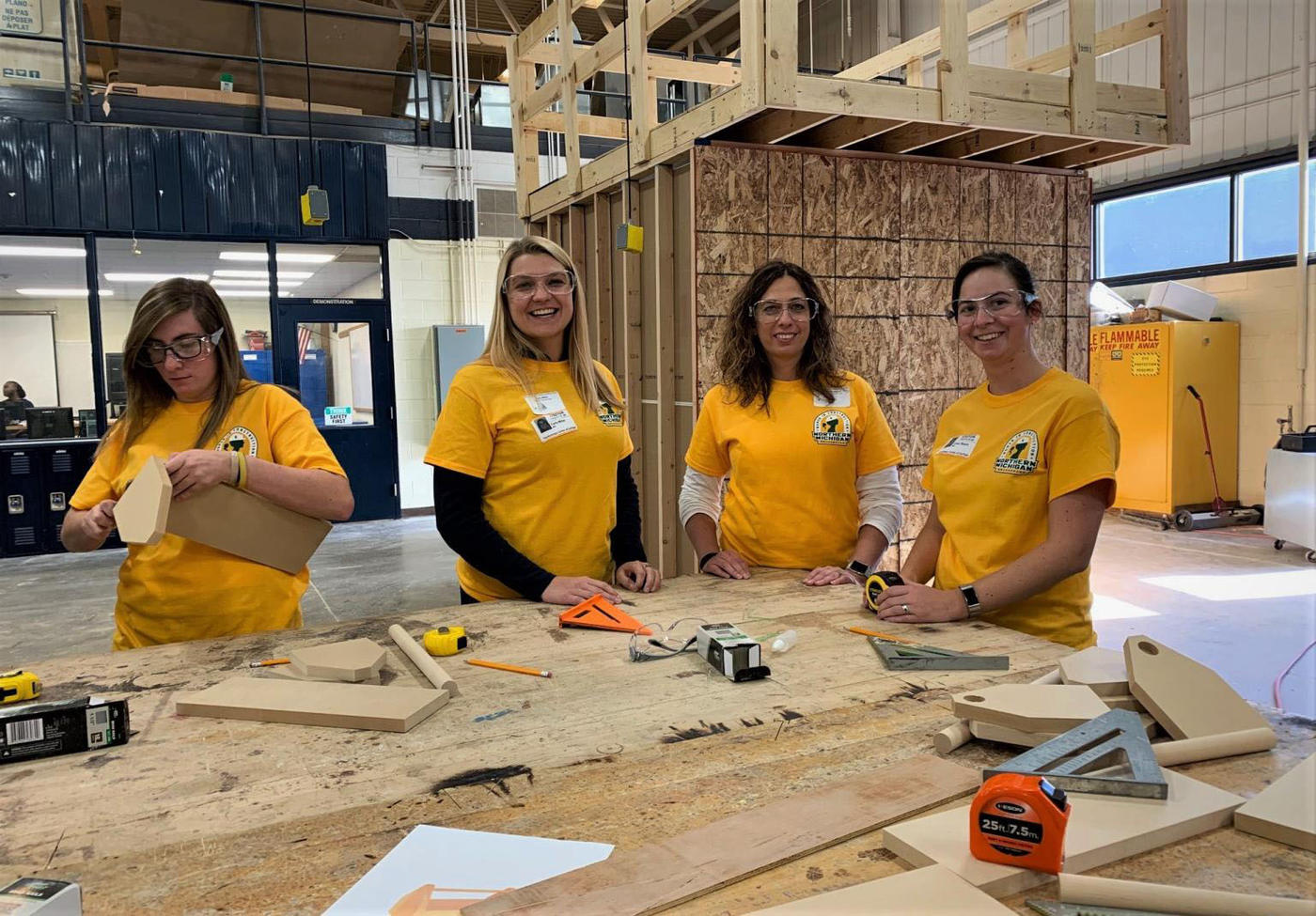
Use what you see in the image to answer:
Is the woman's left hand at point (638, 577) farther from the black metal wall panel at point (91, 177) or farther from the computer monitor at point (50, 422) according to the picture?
the black metal wall panel at point (91, 177)

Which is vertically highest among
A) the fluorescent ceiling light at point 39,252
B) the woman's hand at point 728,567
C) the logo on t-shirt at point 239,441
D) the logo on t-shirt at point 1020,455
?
the fluorescent ceiling light at point 39,252

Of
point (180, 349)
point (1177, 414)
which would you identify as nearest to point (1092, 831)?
point (180, 349)

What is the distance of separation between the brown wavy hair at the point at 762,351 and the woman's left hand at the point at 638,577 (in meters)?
0.62

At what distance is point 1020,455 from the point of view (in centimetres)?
213

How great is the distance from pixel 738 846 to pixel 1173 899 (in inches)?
17.9

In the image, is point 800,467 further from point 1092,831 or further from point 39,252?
point 39,252

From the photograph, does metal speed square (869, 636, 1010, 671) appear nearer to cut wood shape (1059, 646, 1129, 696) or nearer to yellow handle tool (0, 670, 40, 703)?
cut wood shape (1059, 646, 1129, 696)

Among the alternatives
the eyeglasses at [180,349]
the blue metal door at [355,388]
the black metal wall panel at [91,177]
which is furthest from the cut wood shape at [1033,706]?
the black metal wall panel at [91,177]

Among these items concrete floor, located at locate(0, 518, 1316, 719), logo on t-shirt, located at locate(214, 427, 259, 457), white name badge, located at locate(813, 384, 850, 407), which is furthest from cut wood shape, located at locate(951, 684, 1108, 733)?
concrete floor, located at locate(0, 518, 1316, 719)

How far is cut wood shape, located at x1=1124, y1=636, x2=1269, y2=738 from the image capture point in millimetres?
1333

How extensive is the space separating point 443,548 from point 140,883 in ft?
24.7

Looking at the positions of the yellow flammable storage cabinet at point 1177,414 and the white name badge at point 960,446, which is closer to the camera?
the white name badge at point 960,446

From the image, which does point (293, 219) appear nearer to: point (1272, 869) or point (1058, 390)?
point (1058, 390)

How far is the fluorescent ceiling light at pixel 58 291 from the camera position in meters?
8.52
